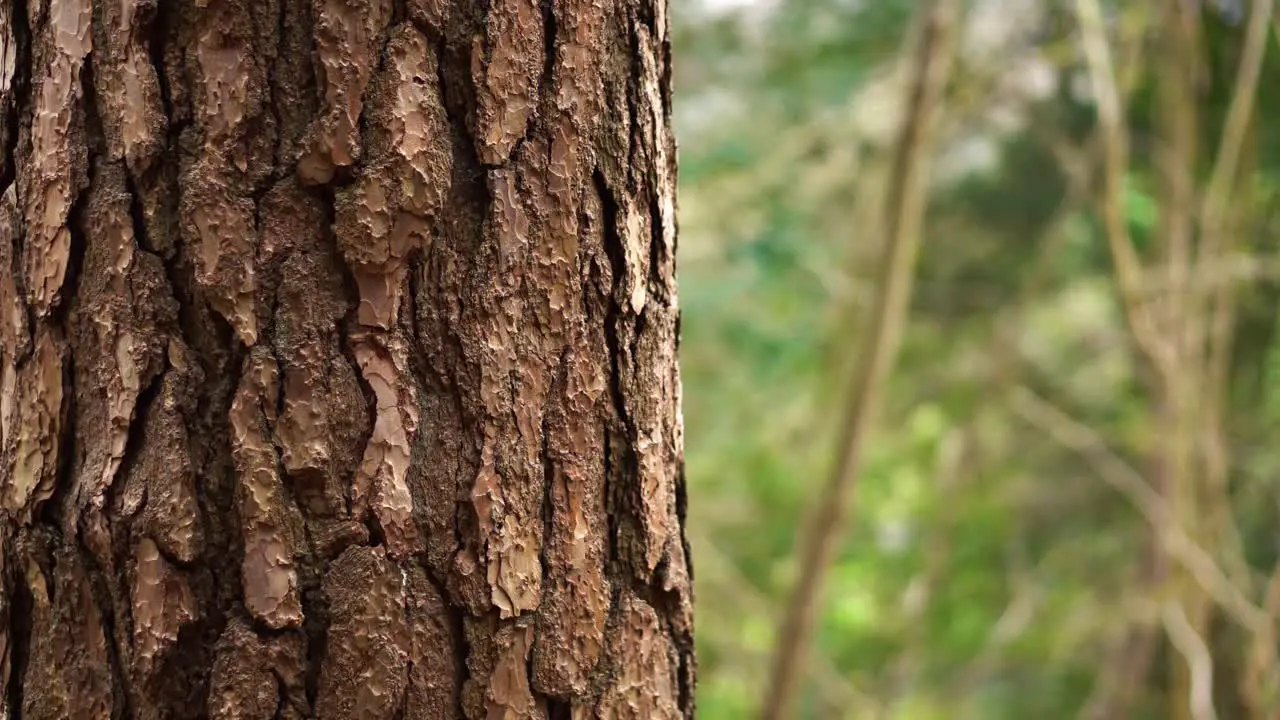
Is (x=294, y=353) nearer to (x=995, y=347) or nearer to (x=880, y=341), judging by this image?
(x=880, y=341)

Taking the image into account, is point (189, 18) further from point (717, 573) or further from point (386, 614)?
point (717, 573)

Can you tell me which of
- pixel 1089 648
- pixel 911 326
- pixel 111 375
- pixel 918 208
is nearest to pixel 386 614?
pixel 111 375

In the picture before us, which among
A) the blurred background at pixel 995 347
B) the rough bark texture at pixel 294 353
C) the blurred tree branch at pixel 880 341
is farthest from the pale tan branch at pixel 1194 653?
the rough bark texture at pixel 294 353

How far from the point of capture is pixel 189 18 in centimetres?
70

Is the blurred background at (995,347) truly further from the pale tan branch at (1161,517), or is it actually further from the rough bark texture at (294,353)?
the rough bark texture at (294,353)

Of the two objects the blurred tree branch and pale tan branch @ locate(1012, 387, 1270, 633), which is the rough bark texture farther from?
pale tan branch @ locate(1012, 387, 1270, 633)

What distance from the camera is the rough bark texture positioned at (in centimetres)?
70

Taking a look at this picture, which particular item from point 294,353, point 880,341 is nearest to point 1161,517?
point 880,341

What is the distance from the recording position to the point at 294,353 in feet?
2.29

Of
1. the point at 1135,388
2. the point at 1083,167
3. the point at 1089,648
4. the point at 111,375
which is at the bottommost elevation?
the point at 1089,648

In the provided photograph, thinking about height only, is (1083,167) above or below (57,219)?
above

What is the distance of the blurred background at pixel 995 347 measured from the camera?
3262 mm

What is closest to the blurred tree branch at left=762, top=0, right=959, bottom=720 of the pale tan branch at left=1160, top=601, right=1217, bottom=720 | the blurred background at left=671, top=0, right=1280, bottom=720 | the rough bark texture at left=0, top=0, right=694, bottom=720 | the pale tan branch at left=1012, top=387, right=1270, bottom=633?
the blurred background at left=671, top=0, right=1280, bottom=720

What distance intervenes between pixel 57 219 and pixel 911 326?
405 cm
